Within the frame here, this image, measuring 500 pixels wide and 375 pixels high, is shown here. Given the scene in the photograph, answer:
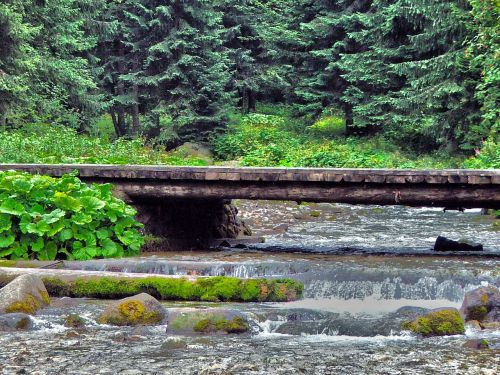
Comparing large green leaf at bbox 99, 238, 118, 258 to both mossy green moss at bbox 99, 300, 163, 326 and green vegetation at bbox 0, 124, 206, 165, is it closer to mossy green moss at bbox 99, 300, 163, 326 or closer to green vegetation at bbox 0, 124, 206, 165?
mossy green moss at bbox 99, 300, 163, 326

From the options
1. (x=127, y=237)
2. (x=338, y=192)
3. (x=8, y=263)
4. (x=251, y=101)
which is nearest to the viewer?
(x=8, y=263)

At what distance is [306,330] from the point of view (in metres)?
8.86

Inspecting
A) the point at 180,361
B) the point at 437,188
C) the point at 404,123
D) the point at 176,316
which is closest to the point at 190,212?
the point at 437,188

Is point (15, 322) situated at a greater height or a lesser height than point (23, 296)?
lesser

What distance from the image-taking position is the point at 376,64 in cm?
3200

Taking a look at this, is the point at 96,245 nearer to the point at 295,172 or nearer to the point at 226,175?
the point at 226,175

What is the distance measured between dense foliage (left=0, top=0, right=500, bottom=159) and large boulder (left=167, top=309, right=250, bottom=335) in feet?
49.3

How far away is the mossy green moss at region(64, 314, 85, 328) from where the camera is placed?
9094 millimetres

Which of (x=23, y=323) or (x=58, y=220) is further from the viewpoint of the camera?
(x=58, y=220)

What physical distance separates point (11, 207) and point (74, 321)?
3.55m

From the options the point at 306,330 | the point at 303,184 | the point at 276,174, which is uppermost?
the point at 276,174

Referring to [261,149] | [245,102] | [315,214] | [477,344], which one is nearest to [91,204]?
[477,344]

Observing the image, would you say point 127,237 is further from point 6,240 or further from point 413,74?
point 413,74

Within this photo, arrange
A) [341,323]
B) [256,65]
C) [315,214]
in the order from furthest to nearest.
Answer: [256,65]
[315,214]
[341,323]
